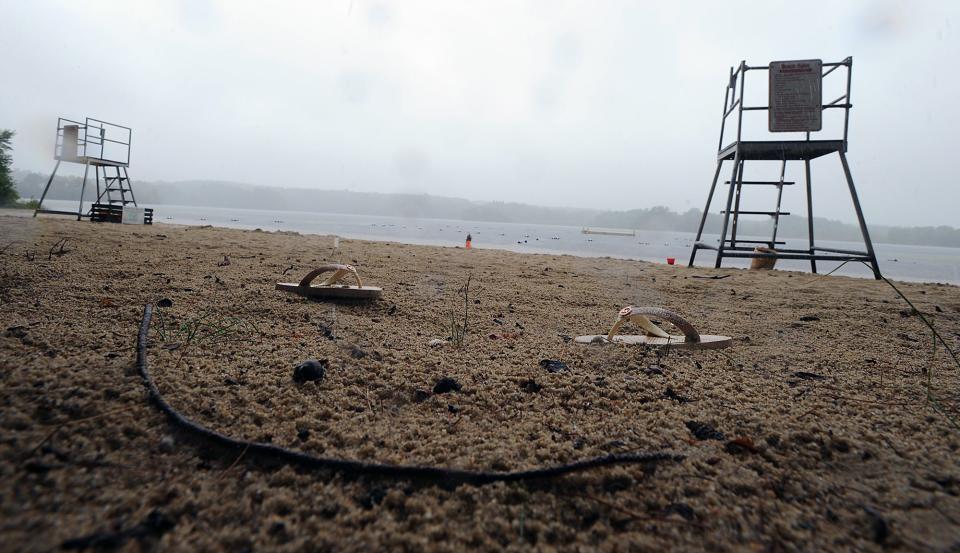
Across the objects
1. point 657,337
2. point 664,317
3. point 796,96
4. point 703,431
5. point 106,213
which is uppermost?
point 796,96

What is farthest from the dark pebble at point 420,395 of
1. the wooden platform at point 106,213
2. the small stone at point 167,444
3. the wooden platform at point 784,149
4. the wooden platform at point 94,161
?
the wooden platform at point 94,161

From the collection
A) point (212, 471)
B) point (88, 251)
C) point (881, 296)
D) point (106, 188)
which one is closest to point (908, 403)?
point (212, 471)

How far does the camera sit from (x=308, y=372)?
189 centimetres

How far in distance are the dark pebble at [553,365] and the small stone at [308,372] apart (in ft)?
3.30

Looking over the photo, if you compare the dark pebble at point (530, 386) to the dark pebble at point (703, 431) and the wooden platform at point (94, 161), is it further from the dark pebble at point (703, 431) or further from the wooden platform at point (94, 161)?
the wooden platform at point (94, 161)

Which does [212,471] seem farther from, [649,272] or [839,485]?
[649,272]

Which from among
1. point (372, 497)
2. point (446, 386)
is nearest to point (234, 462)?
point (372, 497)

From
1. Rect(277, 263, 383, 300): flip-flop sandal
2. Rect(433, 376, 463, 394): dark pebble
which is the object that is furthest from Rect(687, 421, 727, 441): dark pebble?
Rect(277, 263, 383, 300): flip-flop sandal

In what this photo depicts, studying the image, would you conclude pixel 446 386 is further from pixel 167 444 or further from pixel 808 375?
pixel 808 375

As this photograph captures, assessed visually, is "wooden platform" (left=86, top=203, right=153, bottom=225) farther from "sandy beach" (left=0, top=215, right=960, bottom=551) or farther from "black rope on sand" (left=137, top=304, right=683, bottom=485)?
"black rope on sand" (left=137, top=304, right=683, bottom=485)

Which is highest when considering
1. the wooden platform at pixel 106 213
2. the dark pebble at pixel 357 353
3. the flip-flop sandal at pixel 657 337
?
the wooden platform at pixel 106 213

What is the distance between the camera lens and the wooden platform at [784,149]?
6.68 metres

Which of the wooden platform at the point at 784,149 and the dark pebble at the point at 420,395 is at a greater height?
the wooden platform at the point at 784,149

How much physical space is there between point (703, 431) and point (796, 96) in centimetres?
786
